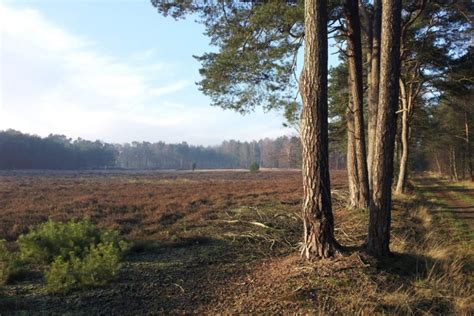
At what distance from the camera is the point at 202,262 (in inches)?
273

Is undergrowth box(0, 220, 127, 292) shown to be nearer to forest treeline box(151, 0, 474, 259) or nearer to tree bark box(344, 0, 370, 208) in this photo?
forest treeline box(151, 0, 474, 259)

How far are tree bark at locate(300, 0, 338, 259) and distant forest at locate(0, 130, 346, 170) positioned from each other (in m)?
56.8

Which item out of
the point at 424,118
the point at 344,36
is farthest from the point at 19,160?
the point at 344,36

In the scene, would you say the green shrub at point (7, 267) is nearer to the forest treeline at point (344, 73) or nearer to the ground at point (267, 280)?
the ground at point (267, 280)

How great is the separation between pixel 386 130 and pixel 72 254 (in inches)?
208

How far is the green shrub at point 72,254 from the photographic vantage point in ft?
17.5

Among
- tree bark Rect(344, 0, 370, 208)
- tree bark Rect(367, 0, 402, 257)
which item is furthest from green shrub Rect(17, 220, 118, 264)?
tree bark Rect(344, 0, 370, 208)

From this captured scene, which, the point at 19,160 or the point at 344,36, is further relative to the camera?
the point at 19,160

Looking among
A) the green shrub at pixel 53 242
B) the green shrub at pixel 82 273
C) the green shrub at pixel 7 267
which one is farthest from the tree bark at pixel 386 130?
the green shrub at pixel 7 267

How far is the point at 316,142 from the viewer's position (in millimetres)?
6078

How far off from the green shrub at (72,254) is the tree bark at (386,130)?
401 centimetres

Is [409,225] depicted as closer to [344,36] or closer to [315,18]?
[344,36]

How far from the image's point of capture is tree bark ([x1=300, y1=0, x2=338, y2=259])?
602 centimetres

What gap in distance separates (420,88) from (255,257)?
16317 mm
